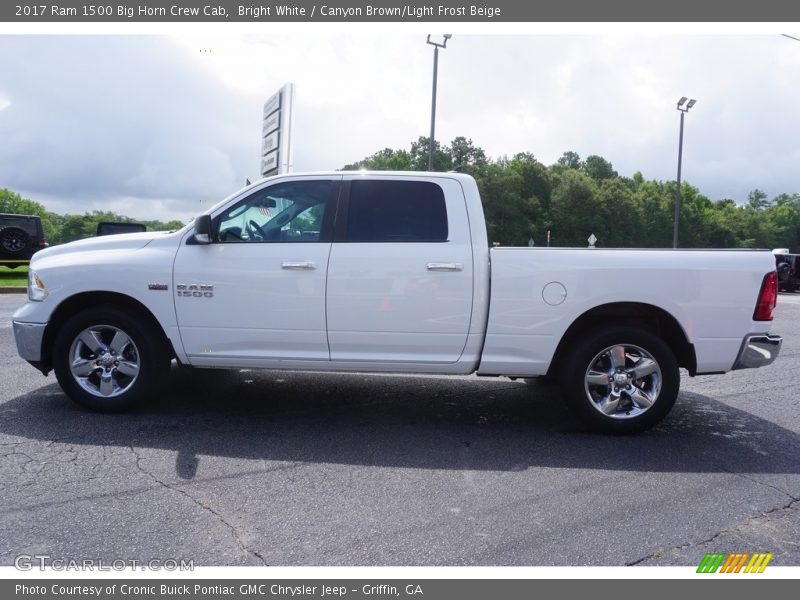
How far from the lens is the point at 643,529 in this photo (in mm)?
3340

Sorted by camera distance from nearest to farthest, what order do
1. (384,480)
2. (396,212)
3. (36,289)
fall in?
(384,480), (396,212), (36,289)

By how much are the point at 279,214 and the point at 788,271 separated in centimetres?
3195

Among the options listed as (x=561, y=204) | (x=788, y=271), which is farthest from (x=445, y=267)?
(x=561, y=204)

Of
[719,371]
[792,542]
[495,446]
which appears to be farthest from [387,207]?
[792,542]

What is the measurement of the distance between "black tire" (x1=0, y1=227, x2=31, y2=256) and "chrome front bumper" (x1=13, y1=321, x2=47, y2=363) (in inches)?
761

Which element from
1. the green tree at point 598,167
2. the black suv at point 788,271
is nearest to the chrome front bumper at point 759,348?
the black suv at point 788,271

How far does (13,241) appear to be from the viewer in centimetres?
2159

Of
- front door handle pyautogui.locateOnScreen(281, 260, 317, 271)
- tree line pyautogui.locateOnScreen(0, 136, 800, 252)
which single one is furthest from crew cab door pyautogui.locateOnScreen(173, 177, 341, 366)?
tree line pyautogui.locateOnScreen(0, 136, 800, 252)

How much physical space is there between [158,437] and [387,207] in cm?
249

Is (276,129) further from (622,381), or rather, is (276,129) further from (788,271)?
(788,271)

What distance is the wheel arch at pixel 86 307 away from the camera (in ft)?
16.9

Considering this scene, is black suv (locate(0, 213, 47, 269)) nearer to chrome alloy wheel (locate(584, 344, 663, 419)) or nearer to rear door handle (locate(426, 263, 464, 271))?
rear door handle (locate(426, 263, 464, 271))

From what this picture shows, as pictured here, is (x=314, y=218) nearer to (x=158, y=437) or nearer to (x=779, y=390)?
(x=158, y=437)

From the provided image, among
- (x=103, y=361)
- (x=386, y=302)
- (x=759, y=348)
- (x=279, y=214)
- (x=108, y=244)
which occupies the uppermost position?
(x=279, y=214)
